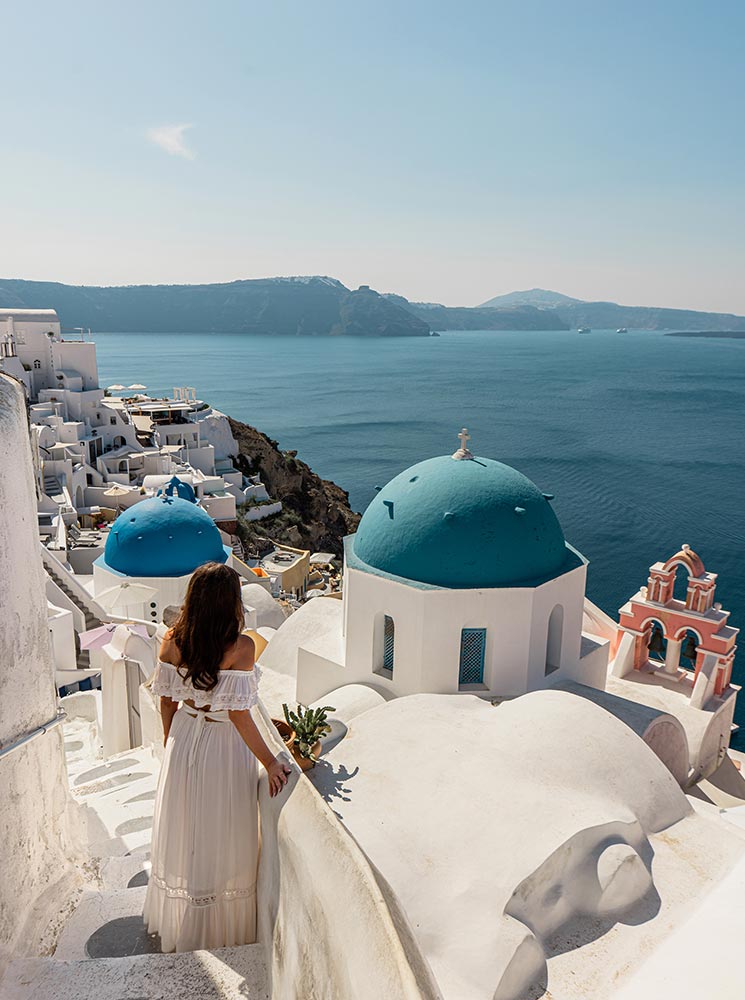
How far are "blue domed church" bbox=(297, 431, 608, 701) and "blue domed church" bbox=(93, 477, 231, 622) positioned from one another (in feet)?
20.7

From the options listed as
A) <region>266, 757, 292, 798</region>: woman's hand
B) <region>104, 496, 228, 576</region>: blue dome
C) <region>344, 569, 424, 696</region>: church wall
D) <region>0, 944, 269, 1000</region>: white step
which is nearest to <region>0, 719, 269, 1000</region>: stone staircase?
<region>0, 944, 269, 1000</region>: white step

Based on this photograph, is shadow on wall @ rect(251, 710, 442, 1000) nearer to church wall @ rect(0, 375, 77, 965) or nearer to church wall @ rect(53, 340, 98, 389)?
church wall @ rect(0, 375, 77, 965)

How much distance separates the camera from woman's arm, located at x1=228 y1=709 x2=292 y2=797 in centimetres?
344

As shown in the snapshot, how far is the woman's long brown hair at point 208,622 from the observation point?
11.0ft

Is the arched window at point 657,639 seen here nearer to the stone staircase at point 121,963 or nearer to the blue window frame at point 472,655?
the blue window frame at point 472,655

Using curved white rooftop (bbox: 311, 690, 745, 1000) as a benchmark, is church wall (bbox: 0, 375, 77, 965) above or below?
above

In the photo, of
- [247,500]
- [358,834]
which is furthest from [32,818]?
[247,500]

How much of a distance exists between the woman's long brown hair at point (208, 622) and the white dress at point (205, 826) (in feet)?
0.32

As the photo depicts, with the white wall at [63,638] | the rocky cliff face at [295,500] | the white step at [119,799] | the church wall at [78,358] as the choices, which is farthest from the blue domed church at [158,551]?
the church wall at [78,358]

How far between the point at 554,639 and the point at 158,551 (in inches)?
345

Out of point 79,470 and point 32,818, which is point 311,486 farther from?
point 32,818

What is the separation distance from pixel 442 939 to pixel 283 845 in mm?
2983

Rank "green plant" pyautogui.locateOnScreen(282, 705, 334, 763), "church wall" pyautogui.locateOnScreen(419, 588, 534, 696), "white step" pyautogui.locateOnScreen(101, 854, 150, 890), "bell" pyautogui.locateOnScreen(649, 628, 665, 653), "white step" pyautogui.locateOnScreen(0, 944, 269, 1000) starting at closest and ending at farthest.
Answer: "white step" pyautogui.locateOnScreen(0, 944, 269, 1000), "white step" pyautogui.locateOnScreen(101, 854, 150, 890), "green plant" pyautogui.locateOnScreen(282, 705, 334, 763), "church wall" pyautogui.locateOnScreen(419, 588, 534, 696), "bell" pyautogui.locateOnScreen(649, 628, 665, 653)

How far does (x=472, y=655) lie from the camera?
376 inches
